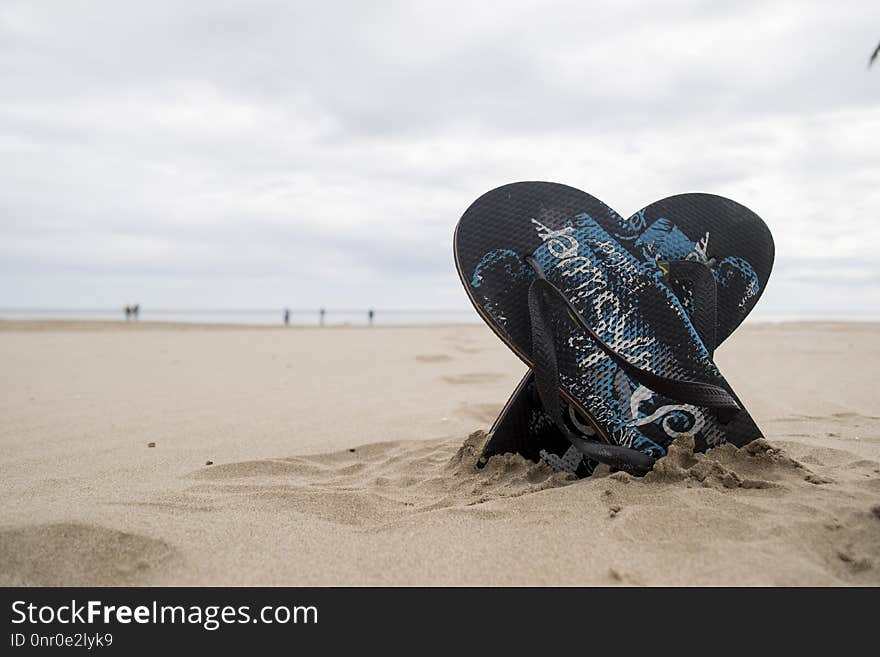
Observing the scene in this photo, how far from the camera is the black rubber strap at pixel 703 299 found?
87.0 inches

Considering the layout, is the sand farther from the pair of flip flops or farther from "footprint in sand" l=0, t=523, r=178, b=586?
the pair of flip flops

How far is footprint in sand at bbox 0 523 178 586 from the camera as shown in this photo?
57.9 inches

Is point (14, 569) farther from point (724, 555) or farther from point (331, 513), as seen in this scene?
point (724, 555)

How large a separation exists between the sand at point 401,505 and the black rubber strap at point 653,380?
0.18 m

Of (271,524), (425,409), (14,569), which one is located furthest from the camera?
(425,409)

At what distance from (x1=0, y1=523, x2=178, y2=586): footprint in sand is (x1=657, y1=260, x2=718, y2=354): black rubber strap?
5.84 feet

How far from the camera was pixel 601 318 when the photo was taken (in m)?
2.12

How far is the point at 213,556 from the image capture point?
1569 millimetres

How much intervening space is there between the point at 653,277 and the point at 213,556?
1616 millimetres

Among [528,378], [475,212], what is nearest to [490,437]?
[528,378]

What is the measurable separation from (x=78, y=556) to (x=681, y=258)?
6.98ft

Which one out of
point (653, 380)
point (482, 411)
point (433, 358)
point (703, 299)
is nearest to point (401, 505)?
point (653, 380)

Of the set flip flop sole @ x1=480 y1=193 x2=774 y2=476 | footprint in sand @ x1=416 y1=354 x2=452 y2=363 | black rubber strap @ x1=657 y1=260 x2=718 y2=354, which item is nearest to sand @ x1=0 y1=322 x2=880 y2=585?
flip flop sole @ x1=480 y1=193 x2=774 y2=476
